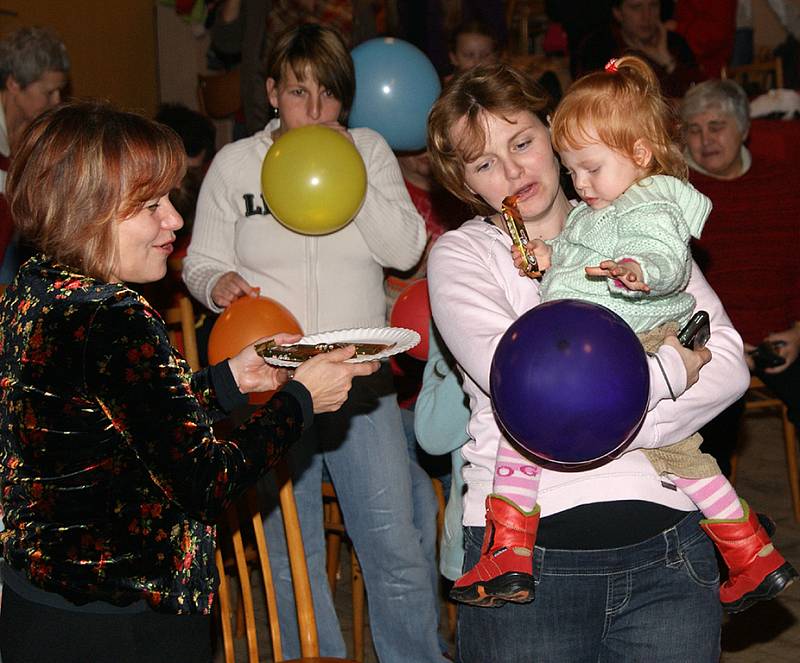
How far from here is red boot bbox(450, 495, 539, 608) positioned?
1.49m

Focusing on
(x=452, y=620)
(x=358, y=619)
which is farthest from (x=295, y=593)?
(x=452, y=620)

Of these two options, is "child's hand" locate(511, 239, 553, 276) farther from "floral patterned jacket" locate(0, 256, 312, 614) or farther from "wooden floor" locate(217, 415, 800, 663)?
"wooden floor" locate(217, 415, 800, 663)

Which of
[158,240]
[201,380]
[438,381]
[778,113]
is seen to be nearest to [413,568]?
[438,381]

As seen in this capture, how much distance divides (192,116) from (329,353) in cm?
271

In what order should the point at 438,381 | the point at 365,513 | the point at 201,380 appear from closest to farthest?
the point at 201,380 → the point at 438,381 → the point at 365,513

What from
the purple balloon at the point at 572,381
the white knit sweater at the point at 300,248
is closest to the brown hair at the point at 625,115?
the purple balloon at the point at 572,381

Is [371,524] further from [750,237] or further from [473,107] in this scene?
[750,237]

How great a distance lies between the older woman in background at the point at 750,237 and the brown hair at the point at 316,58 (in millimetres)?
1396

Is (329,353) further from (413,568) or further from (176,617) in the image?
(413,568)

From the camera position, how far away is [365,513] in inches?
102

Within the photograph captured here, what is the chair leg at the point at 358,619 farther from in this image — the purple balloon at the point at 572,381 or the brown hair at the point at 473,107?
the purple balloon at the point at 572,381

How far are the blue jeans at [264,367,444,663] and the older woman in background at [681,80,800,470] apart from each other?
1.38m

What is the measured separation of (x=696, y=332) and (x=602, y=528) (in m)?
0.32

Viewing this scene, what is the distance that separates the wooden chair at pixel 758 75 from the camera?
6.25 meters
